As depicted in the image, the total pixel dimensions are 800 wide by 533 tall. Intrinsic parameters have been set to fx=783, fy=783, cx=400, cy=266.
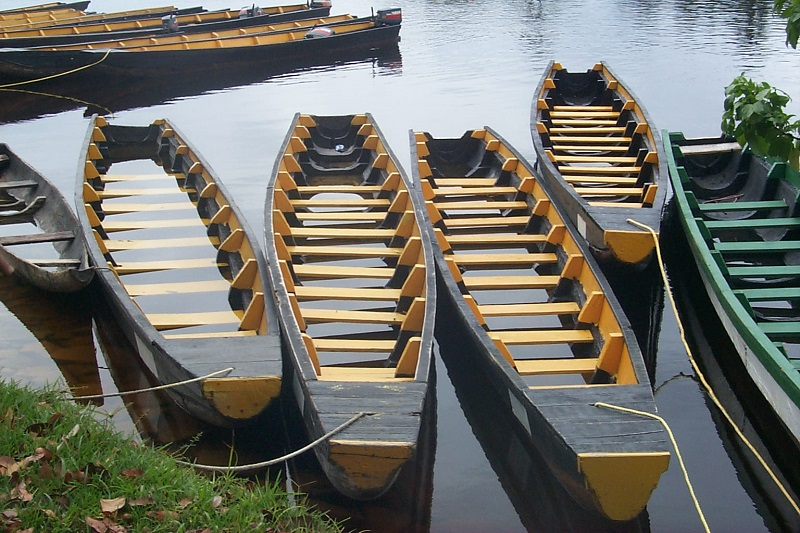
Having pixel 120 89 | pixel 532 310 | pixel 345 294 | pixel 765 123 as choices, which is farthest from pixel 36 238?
pixel 120 89

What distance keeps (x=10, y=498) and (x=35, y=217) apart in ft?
21.9

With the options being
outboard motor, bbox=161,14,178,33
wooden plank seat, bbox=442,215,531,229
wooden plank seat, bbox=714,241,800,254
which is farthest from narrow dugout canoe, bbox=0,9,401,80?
wooden plank seat, bbox=714,241,800,254

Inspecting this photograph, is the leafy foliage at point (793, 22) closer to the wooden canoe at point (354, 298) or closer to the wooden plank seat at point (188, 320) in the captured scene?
the wooden canoe at point (354, 298)

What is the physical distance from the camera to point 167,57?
2022 centimetres

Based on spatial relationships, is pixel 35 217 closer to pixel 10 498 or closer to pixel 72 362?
pixel 72 362

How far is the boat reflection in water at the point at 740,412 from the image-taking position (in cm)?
590

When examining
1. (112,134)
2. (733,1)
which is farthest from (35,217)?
(733,1)

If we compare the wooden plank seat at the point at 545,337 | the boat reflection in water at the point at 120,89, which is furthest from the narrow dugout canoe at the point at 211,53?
the wooden plank seat at the point at 545,337

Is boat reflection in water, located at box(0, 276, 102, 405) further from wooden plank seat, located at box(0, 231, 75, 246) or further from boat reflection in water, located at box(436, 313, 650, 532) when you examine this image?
boat reflection in water, located at box(436, 313, 650, 532)

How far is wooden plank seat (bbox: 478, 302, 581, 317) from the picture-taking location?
7.04 m

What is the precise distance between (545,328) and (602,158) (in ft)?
11.7

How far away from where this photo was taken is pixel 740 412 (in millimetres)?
6812

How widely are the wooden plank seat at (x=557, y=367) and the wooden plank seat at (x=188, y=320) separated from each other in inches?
101

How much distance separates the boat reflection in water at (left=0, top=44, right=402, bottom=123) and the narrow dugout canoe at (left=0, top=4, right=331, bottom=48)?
4.29 feet
